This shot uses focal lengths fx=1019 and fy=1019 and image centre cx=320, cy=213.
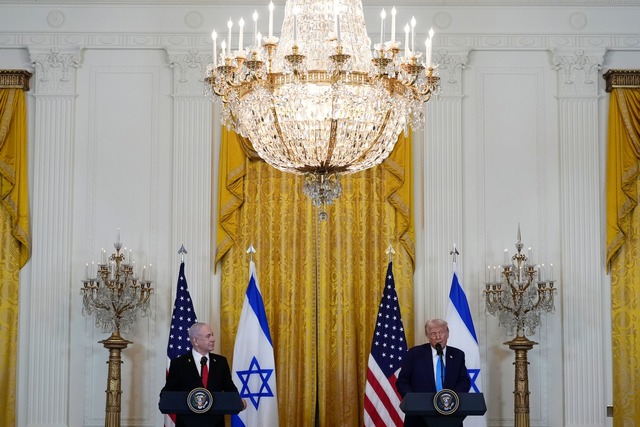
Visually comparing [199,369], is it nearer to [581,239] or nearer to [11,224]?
[11,224]

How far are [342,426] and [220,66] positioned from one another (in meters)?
4.82

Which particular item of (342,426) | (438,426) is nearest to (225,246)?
(342,426)

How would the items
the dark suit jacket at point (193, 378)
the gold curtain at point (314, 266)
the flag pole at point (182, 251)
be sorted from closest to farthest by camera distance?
the dark suit jacket at point (193, 378) → the flag pole at point (182, 251) → the gold curtain at point (314, 266)

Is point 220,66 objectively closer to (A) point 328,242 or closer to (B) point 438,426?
(B) point 438,426

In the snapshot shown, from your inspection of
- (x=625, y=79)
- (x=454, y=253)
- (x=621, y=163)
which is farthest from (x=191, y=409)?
(x=625, y=79)

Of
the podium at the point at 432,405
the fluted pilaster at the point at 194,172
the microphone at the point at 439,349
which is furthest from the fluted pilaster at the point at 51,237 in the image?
the podium at the point at 432,405

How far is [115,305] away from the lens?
10.1 metres

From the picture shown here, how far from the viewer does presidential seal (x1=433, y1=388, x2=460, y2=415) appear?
7.71 m

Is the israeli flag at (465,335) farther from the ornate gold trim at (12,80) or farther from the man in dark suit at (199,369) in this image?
the ornate gold trim at (12,80)

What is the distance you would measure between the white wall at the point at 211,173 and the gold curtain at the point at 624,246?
13 centimetres

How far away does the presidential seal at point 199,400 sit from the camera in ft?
25.0

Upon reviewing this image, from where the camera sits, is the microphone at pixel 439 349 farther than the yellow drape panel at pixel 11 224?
No

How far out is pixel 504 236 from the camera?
10875 millimetres

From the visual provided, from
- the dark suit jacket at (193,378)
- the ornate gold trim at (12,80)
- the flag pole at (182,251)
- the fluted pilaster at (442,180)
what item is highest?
the ornate gold trim at (12,80)
